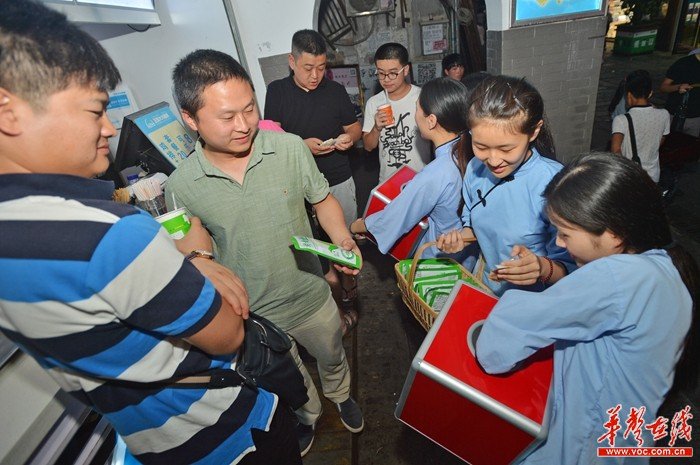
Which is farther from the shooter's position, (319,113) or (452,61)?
(452,61)

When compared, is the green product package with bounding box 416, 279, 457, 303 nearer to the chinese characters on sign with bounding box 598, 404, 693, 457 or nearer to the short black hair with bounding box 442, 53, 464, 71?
the chinese characters on sign with bounding box 598, 404, 693, 457

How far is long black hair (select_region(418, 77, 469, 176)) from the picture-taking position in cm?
264

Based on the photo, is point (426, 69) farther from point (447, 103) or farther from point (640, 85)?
point (447, 103)

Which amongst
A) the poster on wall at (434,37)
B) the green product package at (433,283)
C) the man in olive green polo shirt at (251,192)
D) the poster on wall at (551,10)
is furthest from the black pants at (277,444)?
the poster on wall at (434,37)

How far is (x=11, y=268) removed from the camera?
2.60 ft

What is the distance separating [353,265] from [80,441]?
1.91 m

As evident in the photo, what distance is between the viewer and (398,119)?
3.84 meters

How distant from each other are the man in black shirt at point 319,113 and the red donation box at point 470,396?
2.04 m

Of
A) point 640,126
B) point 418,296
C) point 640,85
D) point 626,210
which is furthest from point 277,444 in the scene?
point 640,85

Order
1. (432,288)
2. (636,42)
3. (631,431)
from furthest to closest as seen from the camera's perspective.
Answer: (636,42) < (432,288) < (631,431)

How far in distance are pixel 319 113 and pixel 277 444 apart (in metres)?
3.07

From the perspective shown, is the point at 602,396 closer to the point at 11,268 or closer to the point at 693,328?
the point at 693,328

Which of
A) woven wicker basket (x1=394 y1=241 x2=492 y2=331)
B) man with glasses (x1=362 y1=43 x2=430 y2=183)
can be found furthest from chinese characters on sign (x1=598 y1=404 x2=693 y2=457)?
man with glasses (x1=362 y1=43 x2=430 y2=183)

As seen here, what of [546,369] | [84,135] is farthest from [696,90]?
[84,135]
